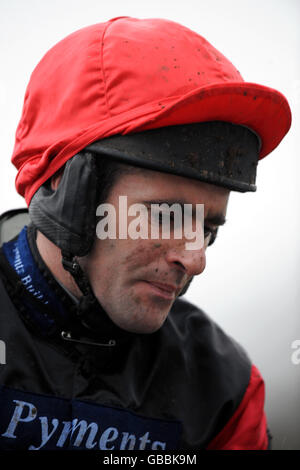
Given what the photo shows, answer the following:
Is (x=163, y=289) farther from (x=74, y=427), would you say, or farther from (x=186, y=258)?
(x=74, y=427)

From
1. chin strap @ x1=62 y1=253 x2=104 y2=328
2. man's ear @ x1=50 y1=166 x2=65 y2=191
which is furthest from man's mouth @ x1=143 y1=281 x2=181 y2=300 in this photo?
man's ear @ x1=50 y1=166 x2=65 y2=191

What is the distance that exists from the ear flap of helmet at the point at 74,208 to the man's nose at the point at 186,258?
170 millimetres

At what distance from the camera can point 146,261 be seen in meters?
0.97

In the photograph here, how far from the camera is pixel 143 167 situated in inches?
35.2

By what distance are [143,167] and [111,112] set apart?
0.41ft

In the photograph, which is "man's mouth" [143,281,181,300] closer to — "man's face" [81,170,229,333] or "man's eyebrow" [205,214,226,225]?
"man's face" [81,170,229,333]

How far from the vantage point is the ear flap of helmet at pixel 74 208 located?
0.91 m

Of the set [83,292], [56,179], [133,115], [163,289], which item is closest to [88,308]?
[83,292]

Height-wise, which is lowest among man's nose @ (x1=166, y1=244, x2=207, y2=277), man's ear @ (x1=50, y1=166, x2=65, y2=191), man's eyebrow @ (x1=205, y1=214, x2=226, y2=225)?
man's nose @ (x1=166, y1=244, x2=207, y2=277)

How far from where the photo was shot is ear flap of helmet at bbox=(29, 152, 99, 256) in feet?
2.97

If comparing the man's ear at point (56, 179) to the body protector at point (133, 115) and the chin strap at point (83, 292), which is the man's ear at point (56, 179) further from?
the chin strap at point (83, 292)

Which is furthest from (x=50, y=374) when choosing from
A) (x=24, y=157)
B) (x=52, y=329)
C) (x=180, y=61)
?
(x=180, y=61)

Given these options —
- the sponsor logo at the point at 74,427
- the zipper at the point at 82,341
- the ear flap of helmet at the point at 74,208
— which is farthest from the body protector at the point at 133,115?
the sponsor logo at the point at 74,427

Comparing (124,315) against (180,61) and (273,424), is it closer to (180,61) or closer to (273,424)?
(180,61)
